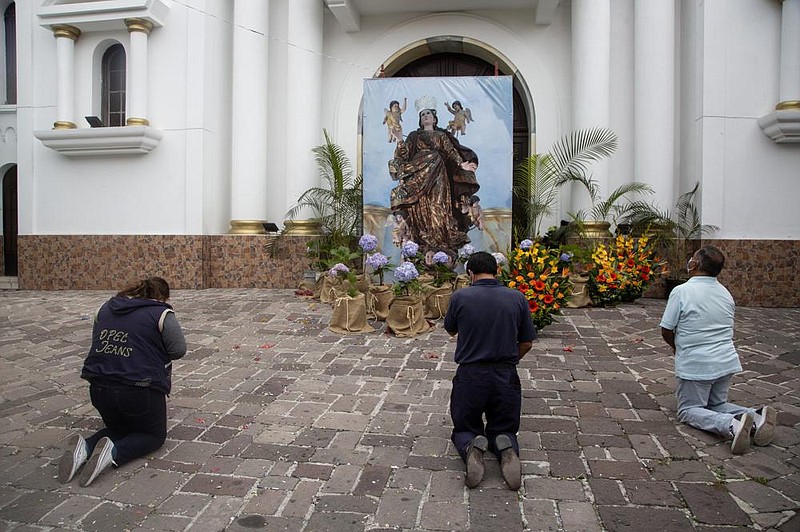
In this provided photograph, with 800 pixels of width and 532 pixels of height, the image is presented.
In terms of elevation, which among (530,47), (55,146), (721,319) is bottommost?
(721,319)

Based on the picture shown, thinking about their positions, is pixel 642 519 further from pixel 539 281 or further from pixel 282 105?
pixel 282 105

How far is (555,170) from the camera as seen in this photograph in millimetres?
10000

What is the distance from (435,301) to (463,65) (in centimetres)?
640

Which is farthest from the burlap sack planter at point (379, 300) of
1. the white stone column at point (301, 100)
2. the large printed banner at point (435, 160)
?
the white stone column at point (301, 100)

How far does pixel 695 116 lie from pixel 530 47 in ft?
11.5

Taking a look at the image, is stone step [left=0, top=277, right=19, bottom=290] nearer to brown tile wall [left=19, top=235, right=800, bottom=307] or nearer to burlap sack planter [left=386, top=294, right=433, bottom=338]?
brown tile wall [left=19, top=235, right=800, bottom=307]

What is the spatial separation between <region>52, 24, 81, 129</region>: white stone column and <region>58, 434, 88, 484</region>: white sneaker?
961 cm

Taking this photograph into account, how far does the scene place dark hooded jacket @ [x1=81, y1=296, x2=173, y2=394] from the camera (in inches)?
147

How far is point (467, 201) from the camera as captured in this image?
9.95 metres

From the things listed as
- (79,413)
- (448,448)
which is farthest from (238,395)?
(448,448)

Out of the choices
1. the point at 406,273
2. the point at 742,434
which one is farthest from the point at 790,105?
the point at 742,434

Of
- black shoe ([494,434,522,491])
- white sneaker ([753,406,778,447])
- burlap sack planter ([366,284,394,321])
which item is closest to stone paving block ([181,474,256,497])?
black shoe ([494,434,522,491])

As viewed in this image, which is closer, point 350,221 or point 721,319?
point 721,319

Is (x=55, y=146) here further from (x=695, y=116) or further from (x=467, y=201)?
(x=695, y=116)
